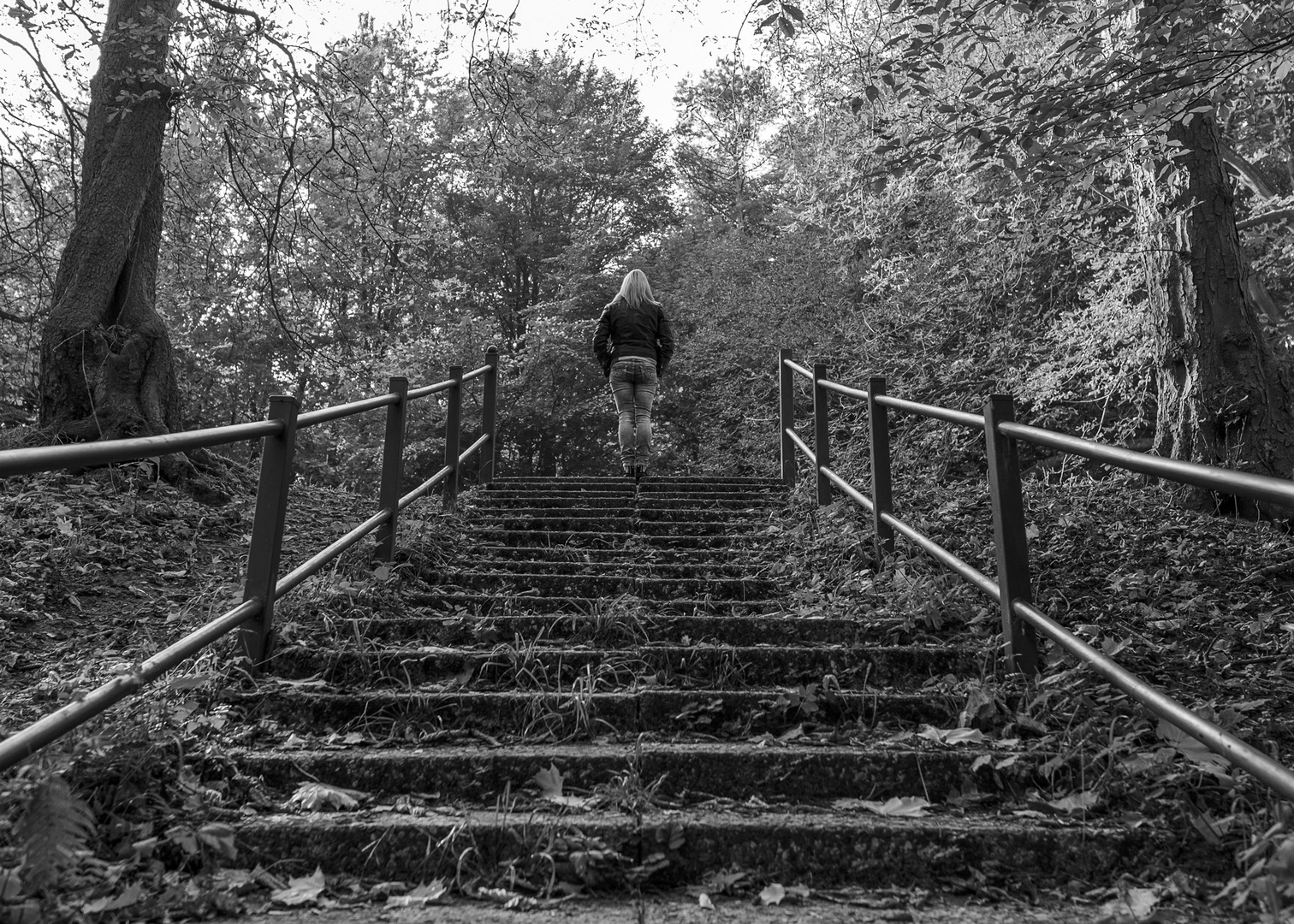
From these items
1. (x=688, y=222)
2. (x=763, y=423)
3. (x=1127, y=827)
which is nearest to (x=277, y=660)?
(x=1127, y=827)

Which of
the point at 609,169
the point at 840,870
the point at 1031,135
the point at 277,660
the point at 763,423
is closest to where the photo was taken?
the point at 840,870

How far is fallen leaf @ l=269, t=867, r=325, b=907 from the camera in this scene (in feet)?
6.28

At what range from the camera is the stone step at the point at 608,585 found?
4395 mm

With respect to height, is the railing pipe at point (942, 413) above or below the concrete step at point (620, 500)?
above

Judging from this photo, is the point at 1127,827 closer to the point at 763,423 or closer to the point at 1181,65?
the point at 1181,65

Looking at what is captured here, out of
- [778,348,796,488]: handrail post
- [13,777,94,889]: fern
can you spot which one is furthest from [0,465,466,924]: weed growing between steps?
[778,348,796,488]: handrail post

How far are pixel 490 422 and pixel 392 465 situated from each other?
10.8 ft

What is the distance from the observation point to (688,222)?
21.4 m

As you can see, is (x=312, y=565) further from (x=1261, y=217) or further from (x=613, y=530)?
(x=1261, y=217)

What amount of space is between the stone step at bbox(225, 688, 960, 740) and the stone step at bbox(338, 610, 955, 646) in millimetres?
633

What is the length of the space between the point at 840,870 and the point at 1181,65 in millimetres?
3818

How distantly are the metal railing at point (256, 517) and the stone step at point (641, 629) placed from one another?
461 mm

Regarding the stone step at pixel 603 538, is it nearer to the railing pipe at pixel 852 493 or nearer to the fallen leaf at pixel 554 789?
the railing pipe at pixel 852 493

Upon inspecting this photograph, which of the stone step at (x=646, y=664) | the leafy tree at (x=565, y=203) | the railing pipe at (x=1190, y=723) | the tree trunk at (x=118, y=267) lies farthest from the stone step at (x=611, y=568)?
the leafy tree at (x=565, y=203)
